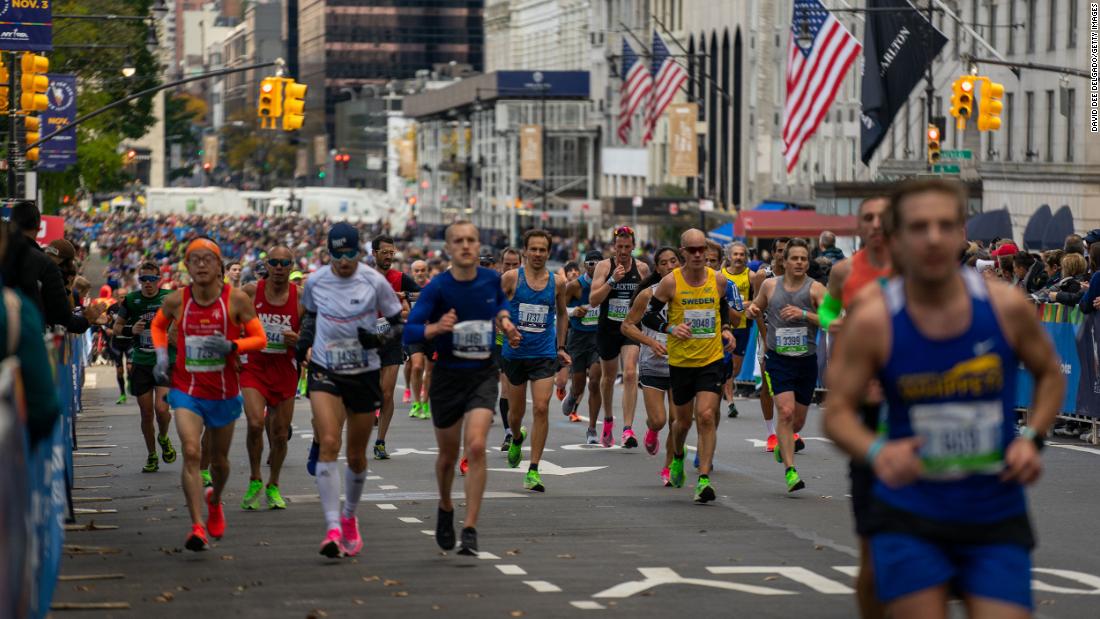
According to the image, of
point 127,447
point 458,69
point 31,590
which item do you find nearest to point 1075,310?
point 127,447

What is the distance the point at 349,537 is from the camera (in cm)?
1181

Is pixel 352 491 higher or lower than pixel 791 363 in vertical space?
lower

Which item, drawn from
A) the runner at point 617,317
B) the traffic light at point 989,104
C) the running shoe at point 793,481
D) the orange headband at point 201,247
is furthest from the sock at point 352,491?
the traffic light at point 989,104

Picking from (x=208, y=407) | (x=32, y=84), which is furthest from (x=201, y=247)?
(x=32, y=84)

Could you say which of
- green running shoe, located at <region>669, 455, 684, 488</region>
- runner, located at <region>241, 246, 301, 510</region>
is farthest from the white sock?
green running shoe, located at <region>669, 455, 684, 488</region>

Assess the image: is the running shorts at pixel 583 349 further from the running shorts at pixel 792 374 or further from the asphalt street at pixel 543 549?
the running shorts at pixel 792 374

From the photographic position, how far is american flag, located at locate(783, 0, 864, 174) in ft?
139

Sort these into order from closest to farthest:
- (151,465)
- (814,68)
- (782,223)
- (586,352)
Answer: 1. (151,465)
2. (586,352)
3. (814,68)
4. (782,223)

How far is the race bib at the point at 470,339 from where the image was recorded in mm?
12008

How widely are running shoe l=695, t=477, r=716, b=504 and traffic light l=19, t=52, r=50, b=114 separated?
23.7m

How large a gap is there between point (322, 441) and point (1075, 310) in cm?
1055

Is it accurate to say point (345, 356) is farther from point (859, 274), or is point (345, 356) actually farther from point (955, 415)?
point (955, 415)

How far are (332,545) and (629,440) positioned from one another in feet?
26.7

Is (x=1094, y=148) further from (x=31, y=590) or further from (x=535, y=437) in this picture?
(x=31, y=590)
